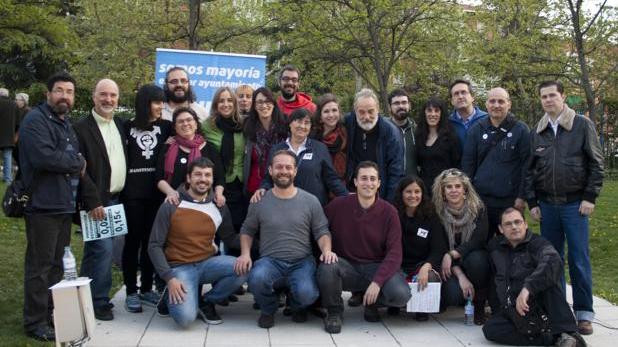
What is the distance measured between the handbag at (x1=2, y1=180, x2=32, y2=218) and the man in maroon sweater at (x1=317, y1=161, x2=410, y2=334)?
7.63 ft

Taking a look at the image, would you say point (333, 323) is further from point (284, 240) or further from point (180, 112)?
point (180, 112)

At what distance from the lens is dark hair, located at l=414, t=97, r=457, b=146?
6406 millimetres

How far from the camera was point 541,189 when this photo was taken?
18.4ft

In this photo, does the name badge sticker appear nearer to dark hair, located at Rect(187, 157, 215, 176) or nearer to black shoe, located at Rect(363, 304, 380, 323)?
black shoe, located at Rect(363, 304, 380, 323)

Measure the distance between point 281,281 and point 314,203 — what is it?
701 mm

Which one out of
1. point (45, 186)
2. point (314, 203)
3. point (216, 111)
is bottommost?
point (314, 203)

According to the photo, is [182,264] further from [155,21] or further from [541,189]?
[155,21]

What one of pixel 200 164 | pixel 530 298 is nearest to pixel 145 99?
pixel 200 164

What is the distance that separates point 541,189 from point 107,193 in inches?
140

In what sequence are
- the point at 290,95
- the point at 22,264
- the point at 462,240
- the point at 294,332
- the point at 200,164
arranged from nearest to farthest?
the point at 294,332
the point at 200,164
the point at 462,240
the point at 290,95
the point at 22,264

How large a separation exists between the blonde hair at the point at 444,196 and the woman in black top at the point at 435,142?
1.18 ft

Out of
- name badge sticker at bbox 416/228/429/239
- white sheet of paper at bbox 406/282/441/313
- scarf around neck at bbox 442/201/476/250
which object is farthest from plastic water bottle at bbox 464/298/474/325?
name badge sticker at bbox 416/228/429/239

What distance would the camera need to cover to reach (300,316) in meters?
5.87

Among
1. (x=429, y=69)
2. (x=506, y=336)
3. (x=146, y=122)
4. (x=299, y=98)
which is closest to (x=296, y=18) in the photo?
(x=429, y=69)
